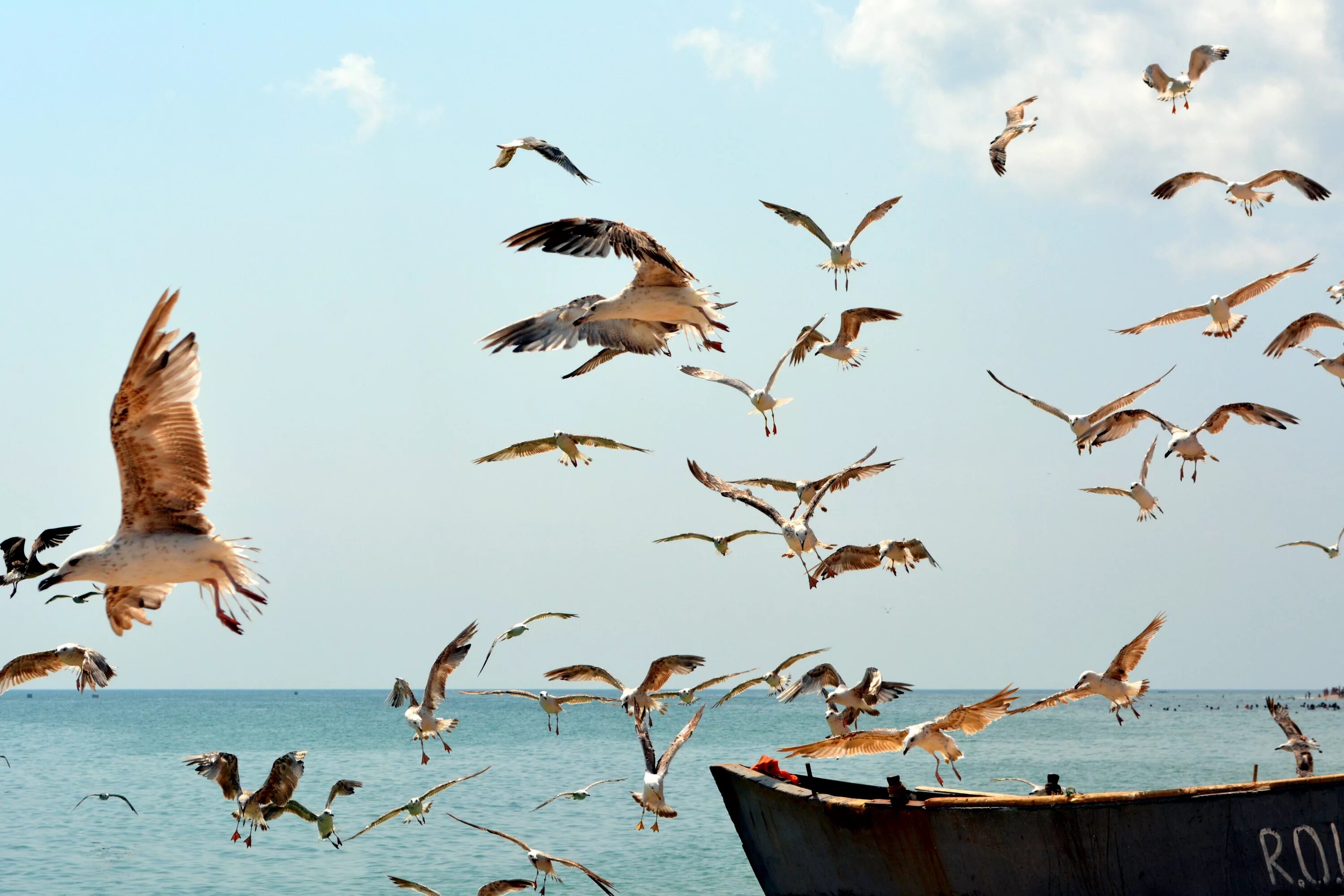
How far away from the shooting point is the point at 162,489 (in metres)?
7.75

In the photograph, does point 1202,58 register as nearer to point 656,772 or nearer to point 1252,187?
point 1252,187

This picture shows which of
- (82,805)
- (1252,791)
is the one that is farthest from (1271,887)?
(82,805)

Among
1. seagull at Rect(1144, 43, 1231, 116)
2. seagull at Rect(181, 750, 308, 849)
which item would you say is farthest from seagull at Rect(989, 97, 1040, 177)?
seagull at Rect(181, 750, 308, 849)

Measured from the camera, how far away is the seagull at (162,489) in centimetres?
745

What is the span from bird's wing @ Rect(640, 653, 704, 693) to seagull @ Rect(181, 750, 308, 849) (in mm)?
3555

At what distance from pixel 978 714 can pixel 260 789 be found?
7227 millimetres

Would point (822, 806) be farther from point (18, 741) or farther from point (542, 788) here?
point (18, 741)

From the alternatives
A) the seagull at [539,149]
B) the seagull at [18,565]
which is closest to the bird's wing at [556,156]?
the seagull at [539,149]

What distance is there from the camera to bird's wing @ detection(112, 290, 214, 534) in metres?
7.43

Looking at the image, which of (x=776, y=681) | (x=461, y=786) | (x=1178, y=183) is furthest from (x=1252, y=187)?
(x=461, y=786)

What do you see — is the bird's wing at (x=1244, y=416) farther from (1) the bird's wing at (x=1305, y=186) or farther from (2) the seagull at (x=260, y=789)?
(2) the seagull at (x=260, y=789)

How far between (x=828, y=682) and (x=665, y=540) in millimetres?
2484

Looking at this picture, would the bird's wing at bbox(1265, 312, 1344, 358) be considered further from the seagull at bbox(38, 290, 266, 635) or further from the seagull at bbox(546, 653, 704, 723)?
the seagull at bbox(38, 290, 266, 635)

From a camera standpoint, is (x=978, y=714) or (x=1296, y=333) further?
(x=1296, y=333)
